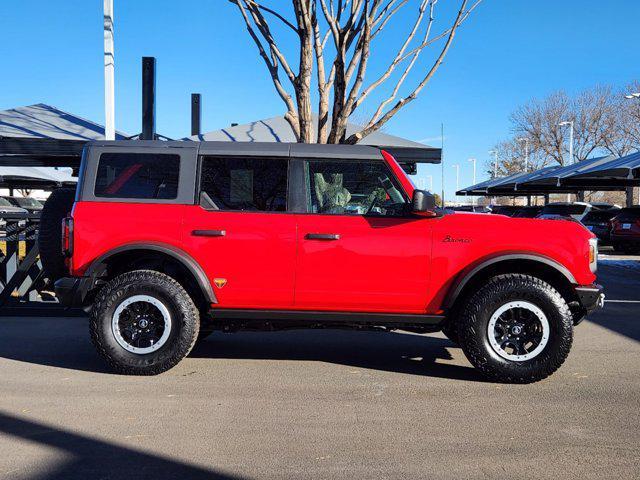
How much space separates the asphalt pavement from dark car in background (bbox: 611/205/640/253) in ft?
49.1

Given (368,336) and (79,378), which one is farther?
(368,336)

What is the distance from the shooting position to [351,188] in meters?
5.36

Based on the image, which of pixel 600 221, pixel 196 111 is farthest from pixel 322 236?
pixel 600 221

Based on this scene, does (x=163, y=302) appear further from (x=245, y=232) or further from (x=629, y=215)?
(x=629, y=215)

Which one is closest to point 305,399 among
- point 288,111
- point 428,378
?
point 428,378

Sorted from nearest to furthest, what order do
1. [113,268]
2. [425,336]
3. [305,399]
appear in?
[305,399] < [113,268] < [425,336]

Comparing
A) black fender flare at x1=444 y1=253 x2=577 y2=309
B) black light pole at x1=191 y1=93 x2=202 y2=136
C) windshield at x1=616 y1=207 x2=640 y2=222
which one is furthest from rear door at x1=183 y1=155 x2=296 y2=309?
windshield at x1=616 y1=207 x2=640 y2=222

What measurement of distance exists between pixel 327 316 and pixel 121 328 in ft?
5.94

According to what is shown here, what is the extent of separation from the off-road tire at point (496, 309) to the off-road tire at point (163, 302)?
237cm

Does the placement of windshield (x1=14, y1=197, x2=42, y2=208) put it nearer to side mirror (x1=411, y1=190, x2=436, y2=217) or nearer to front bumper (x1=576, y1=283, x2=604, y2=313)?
side mirror (x1=411, y1=190, x2=436, y2=217)

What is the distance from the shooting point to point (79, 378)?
5285 mm

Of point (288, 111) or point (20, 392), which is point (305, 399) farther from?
point (288, 111)

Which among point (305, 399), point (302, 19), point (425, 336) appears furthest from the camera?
point (302, 19)

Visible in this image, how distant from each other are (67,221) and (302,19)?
26.1 feet
